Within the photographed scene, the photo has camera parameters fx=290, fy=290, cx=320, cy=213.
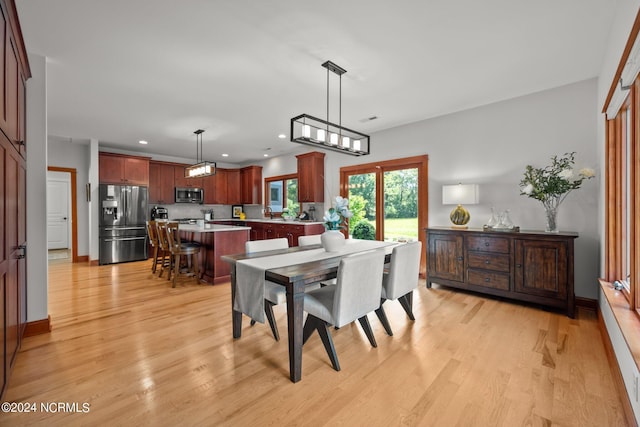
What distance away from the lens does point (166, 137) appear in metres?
5.52

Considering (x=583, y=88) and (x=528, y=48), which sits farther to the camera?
(x=583, y=88)

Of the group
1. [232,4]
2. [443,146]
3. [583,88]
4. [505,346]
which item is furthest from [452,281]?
[232,4]

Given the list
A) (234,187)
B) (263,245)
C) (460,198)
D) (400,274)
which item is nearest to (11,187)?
(263,245)

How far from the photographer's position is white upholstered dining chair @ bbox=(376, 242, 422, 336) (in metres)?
2.43

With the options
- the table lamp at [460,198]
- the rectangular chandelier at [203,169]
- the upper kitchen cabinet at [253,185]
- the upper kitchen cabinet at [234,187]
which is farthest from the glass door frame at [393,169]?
the upper kitchen cabinet at [234,187]

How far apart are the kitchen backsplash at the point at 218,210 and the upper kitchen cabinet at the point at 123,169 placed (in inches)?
36.1

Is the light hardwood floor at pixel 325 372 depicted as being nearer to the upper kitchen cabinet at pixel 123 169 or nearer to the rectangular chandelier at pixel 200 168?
the rectangular chandelier at pixel 200 168

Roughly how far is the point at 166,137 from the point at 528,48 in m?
5.61

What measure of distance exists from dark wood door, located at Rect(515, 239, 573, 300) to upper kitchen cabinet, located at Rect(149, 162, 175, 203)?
7096mm

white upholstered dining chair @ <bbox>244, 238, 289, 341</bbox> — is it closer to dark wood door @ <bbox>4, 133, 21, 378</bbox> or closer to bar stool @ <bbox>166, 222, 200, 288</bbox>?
dark wood door @ <bbox>4, 133, 21, 378</bbox>

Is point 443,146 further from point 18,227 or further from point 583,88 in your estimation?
point 18,227

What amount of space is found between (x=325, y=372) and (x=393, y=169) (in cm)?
373

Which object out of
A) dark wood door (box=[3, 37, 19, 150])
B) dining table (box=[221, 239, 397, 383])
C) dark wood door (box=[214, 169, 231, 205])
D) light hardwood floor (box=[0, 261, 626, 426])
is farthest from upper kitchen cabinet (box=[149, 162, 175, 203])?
dining table (box=[221, 239, 397, 383])

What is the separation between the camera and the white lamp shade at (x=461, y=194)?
374 centimetres
